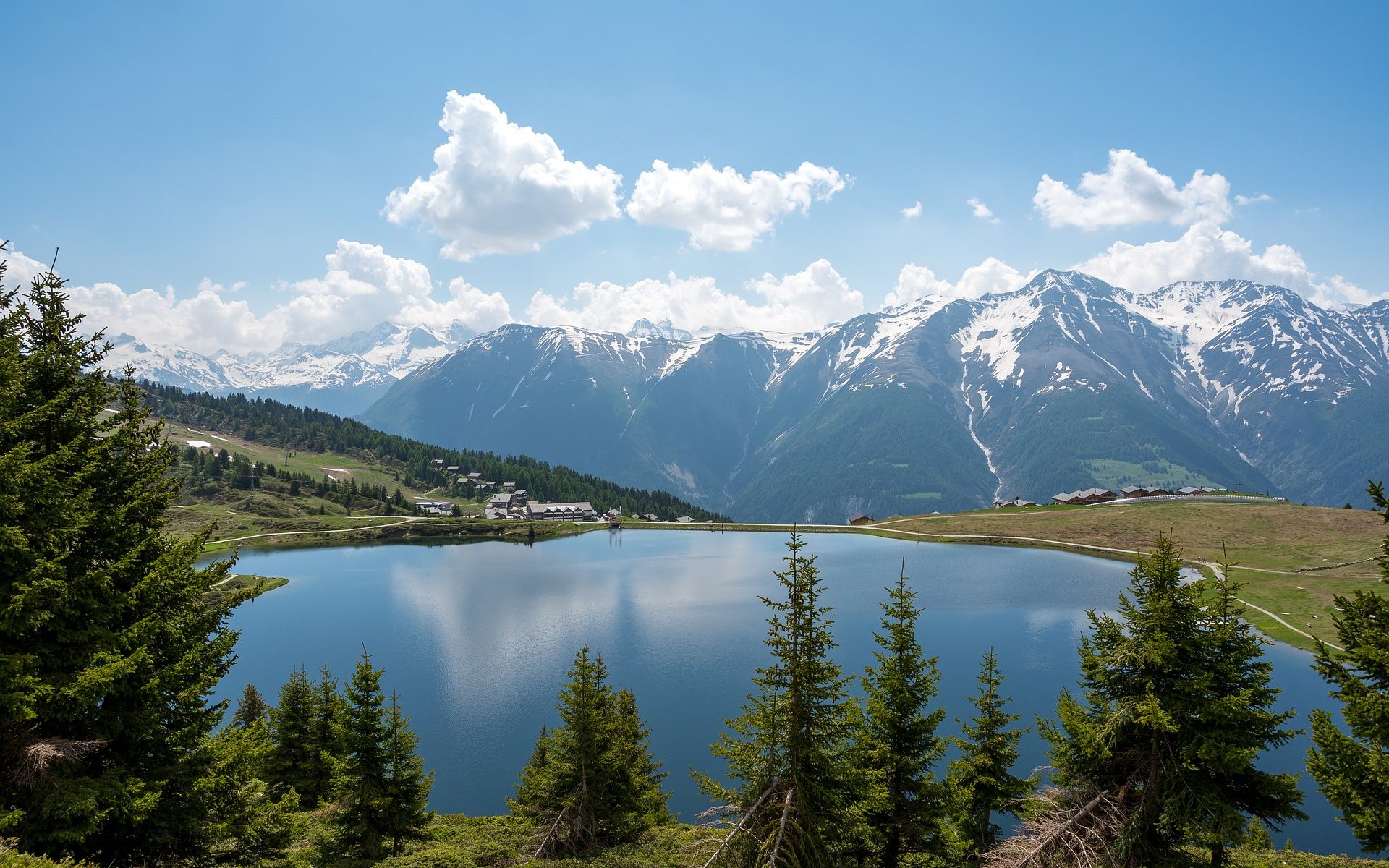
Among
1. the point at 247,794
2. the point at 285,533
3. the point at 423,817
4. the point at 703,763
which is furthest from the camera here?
the point at 285,533

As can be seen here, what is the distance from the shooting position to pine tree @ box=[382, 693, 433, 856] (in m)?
27.3

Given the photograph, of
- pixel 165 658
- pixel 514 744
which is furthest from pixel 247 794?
pixel 514 744

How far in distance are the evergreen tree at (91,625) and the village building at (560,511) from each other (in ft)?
573

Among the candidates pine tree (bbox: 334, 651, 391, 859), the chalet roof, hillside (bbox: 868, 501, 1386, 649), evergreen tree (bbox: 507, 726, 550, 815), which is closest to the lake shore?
hillside (bbox: 868, 501, 1386, 649)

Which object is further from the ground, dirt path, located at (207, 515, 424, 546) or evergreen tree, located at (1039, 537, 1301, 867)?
evergreen tree, located at (1039, 537, 1301, 867)

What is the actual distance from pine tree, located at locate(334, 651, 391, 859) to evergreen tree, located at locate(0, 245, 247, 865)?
10964mm

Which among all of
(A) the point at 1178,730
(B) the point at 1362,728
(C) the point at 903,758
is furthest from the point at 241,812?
(B) the point at 1362,728

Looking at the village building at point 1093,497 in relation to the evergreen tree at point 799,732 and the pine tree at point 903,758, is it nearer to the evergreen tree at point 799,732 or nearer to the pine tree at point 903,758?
the pine tree at point 903,758

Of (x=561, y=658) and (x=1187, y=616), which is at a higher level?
(x=1187, y=616)

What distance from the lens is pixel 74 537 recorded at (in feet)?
51.1

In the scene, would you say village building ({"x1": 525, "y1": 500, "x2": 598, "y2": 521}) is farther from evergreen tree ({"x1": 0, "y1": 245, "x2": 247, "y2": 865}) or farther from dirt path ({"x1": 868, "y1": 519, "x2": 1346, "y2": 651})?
evergreen tree ({"x1": 0, "y1": 245, "x2": 247, "y2": 865})

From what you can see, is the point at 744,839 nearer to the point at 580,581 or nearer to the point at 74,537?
the point at 74,537

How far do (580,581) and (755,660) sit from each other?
4800 cm

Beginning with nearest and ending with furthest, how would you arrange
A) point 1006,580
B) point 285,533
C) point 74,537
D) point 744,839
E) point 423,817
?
point 744,839 < point 74,537 < point 423,817 < point 1006,580 < point 285,533
